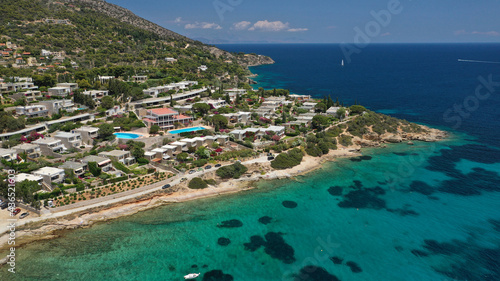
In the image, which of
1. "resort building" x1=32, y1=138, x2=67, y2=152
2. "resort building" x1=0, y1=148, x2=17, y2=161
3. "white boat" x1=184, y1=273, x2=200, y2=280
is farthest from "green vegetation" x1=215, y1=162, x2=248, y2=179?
"resort building" x1=0, y1=148, x2=17, y2=161

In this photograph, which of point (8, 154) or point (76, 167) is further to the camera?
point (8, 154)

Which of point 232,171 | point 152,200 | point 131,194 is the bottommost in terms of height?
point 152,200

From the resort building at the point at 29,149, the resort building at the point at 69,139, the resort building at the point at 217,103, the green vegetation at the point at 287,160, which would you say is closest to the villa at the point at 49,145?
the resort building at the point at 29,149

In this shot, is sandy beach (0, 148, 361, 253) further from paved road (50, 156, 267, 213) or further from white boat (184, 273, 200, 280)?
white boat (184, 273, 200, 280)

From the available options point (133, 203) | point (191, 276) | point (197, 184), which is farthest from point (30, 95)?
point (191, 276)

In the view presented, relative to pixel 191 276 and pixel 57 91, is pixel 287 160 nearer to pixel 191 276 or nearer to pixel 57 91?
pixel 191 276

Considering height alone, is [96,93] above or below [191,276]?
above

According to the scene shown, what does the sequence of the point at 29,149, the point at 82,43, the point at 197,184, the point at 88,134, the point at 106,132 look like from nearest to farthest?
the point at 197,184 < the point at 29,149 < the point at 88,134 < the point at 106,132 < the point at 82,43
